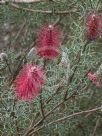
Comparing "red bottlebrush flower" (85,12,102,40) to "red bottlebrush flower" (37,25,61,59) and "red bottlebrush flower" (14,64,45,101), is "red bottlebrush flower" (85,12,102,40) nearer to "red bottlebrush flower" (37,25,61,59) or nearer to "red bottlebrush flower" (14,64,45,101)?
"red bottlebrush flower" (37,25,61,59)

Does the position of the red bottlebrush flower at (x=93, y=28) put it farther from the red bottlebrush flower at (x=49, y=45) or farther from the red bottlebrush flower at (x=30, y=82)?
the red bottlebrush flower at (x=30, y=82)

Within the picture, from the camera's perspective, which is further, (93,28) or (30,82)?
(93,28)

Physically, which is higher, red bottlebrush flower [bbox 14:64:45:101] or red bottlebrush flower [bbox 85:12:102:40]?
red bottlebrush flower [bbox 85:12:102:40]

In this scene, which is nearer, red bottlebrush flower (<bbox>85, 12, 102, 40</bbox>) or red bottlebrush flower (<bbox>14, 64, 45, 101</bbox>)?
red bottlebrush flower (<bbox>14, 64, 45, 101</bbox>)

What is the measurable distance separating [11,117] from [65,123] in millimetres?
512

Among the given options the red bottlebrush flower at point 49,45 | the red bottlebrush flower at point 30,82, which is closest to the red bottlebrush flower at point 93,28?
the red bottlebrush flower at point 49,45

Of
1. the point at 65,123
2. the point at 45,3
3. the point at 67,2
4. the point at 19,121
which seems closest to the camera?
the point at 19,121

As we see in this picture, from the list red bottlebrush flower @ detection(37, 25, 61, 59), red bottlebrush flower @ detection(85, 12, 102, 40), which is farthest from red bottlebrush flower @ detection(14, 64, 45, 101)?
red bottlebrush flower @ detection(85, 12, 102, 40)

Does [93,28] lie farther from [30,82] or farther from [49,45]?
[30,82]

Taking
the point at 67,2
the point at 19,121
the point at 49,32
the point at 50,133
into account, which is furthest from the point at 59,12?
the point at 49,32

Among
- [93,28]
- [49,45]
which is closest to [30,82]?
[49,45]

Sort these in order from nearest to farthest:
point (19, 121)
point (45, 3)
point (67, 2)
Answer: point (19, 121), point (67, 2), point (45, 3)

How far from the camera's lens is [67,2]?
3.46 metres

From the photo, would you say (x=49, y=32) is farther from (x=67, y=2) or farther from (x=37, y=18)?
(x=37, y=18)
